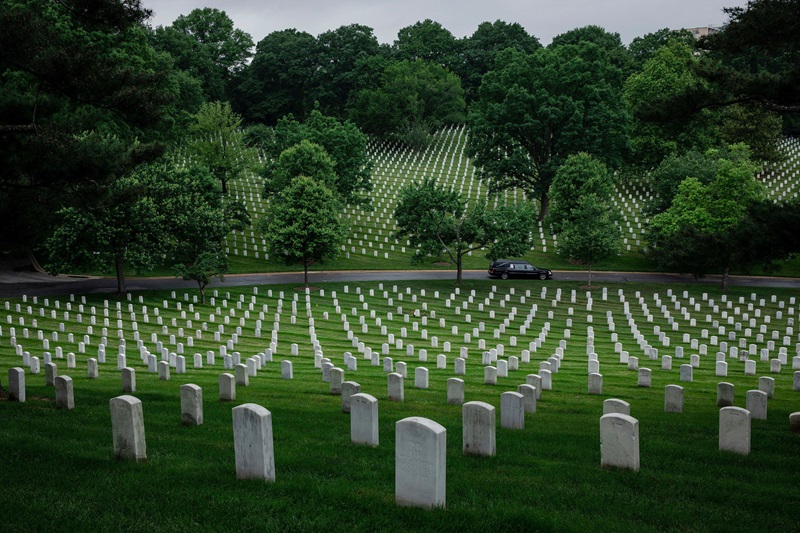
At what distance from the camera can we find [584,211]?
40625mm

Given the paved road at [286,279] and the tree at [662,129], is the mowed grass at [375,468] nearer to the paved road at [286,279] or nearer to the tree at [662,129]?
the paved road at [286,279]

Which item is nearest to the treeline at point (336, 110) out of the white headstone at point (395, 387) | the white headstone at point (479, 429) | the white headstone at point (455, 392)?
the white headstone at point (455, 392)

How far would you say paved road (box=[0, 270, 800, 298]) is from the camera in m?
35.6

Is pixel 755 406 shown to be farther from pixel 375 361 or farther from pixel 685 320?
pixel 685 320

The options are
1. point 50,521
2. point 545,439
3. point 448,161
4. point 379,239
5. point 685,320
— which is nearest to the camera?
point 50,521

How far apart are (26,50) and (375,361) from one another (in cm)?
1171

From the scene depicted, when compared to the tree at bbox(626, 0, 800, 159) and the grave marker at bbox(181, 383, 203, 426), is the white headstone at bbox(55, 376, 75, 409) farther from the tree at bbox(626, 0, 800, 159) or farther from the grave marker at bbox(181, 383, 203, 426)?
the tree at bbox(626, 0, 800, 159)

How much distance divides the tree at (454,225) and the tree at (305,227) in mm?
4305

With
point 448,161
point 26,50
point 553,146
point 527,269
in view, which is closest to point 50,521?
point 26,50

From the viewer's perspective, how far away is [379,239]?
49.7 metres

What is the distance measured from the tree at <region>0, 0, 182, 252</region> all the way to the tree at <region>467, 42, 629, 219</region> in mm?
39400

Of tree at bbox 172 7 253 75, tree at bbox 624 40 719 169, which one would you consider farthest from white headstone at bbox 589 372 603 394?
tree at bbox 172 7 253 75

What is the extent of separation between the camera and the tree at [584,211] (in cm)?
3959

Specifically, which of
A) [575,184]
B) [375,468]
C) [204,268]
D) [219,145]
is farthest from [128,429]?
[219,145]
